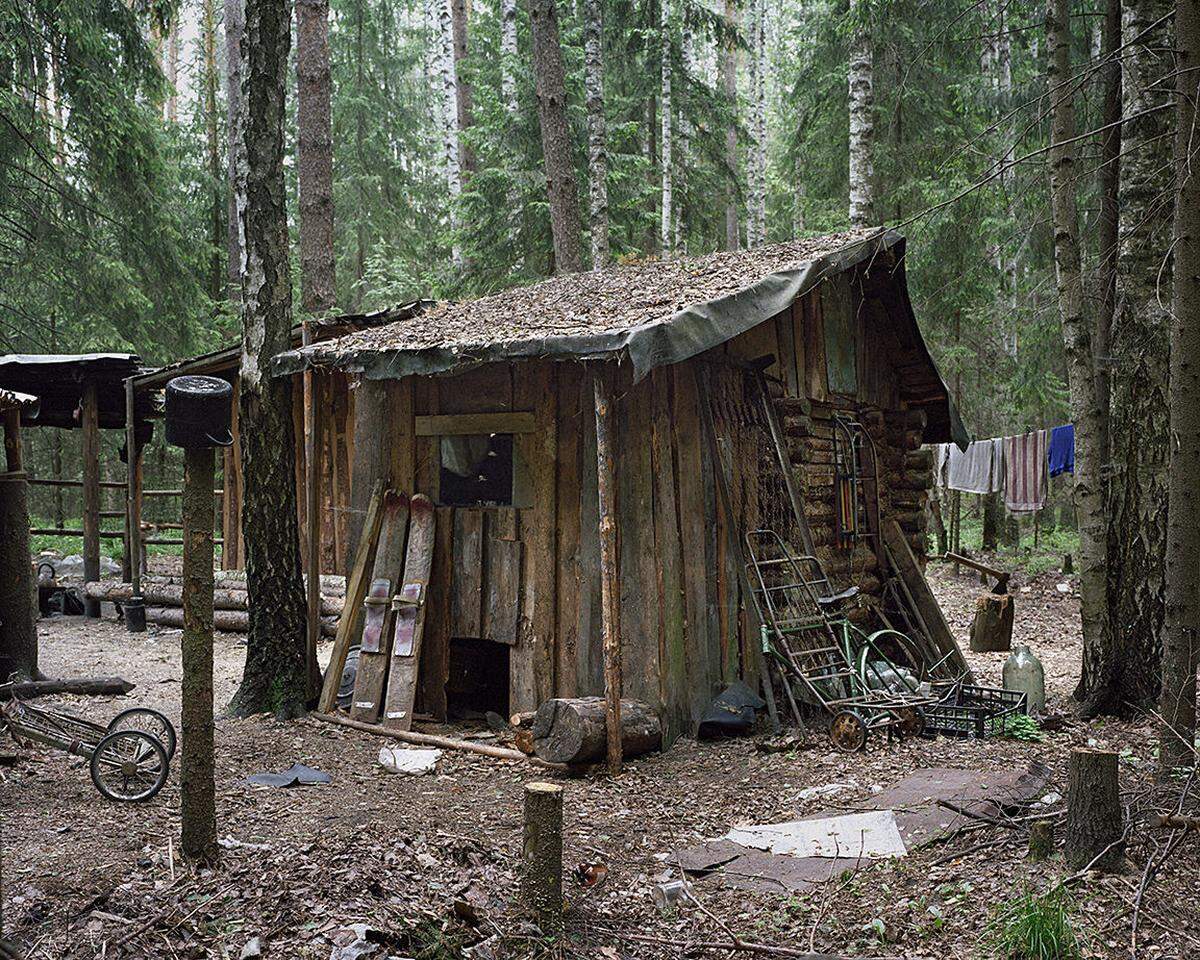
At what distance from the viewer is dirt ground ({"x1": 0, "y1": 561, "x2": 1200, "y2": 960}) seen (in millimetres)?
4113

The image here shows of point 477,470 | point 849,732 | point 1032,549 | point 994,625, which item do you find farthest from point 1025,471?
point 477,470

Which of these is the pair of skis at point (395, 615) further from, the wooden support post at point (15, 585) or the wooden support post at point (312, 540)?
the wooden support post at point (15, 585)

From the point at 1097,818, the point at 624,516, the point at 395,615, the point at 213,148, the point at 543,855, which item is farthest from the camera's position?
the point at 213,148

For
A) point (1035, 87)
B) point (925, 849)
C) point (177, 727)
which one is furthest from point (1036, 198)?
point (177, 727)

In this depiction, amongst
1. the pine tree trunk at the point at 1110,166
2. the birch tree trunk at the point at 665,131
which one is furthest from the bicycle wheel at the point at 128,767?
the birch tree trunk at the point at 665,131

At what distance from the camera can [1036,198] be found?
1335cm

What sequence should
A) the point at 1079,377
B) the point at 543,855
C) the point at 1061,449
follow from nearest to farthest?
the point at 543,855 → the point at 1079,377 → the point at 1061,449

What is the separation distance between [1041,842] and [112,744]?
5.17m

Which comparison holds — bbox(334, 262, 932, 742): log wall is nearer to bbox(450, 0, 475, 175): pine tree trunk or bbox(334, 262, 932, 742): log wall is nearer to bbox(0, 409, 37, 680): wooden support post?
bbox(0, 409, 37, 680): wooden support post

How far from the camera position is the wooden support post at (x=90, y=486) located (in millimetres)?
15000

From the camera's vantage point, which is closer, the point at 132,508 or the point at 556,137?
the point at 556,137

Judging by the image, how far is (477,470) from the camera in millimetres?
8984

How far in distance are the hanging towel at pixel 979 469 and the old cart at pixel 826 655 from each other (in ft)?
27.4

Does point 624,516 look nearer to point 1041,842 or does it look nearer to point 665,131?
point 1041,842
